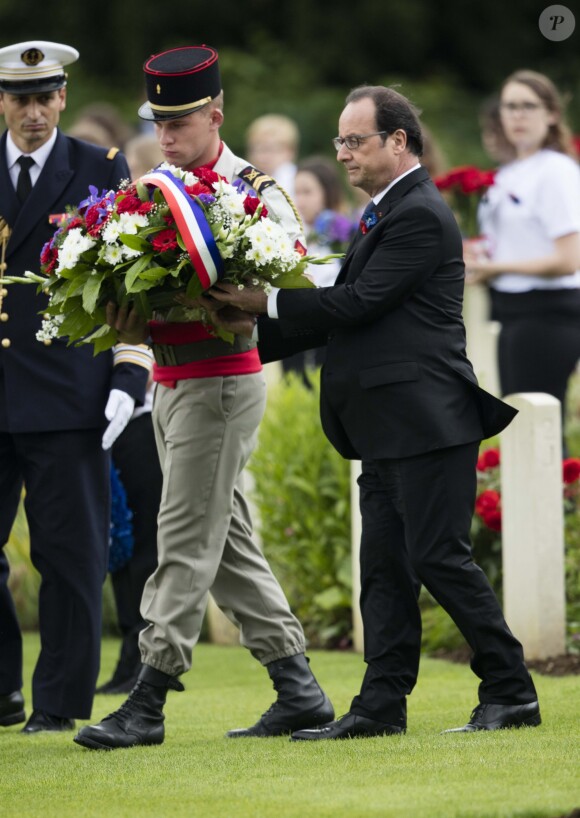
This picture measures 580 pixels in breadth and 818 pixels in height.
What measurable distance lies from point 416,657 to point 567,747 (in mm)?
657

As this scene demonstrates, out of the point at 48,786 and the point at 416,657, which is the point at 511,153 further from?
the point at 48,786

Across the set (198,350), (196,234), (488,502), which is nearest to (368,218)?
(196,234)

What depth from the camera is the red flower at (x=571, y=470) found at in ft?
25.7

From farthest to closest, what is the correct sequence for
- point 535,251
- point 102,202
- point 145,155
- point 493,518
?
1. point 535,251
2. point 145,155
3. point 493,518
4. point 102,202

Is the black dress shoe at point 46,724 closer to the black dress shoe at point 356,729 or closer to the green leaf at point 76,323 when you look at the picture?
the black dress shoe at point 356,729

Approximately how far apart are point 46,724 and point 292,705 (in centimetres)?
95

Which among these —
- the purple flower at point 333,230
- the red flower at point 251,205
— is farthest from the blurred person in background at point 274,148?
the red flower at point 251,205

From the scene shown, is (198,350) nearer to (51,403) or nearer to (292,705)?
(51,403)

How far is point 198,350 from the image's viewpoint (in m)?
5.70

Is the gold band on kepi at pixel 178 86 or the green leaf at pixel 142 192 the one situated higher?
the gold band on kepi at pixel 178 86

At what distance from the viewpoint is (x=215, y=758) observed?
5336mm

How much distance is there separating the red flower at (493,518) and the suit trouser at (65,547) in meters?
2.11

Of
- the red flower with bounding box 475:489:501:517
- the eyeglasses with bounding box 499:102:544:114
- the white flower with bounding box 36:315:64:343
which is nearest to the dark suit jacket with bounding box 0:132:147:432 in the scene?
the white flower with bounding box 36:315:64:343

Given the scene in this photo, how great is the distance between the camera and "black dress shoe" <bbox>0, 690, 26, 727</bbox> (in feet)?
21.0
